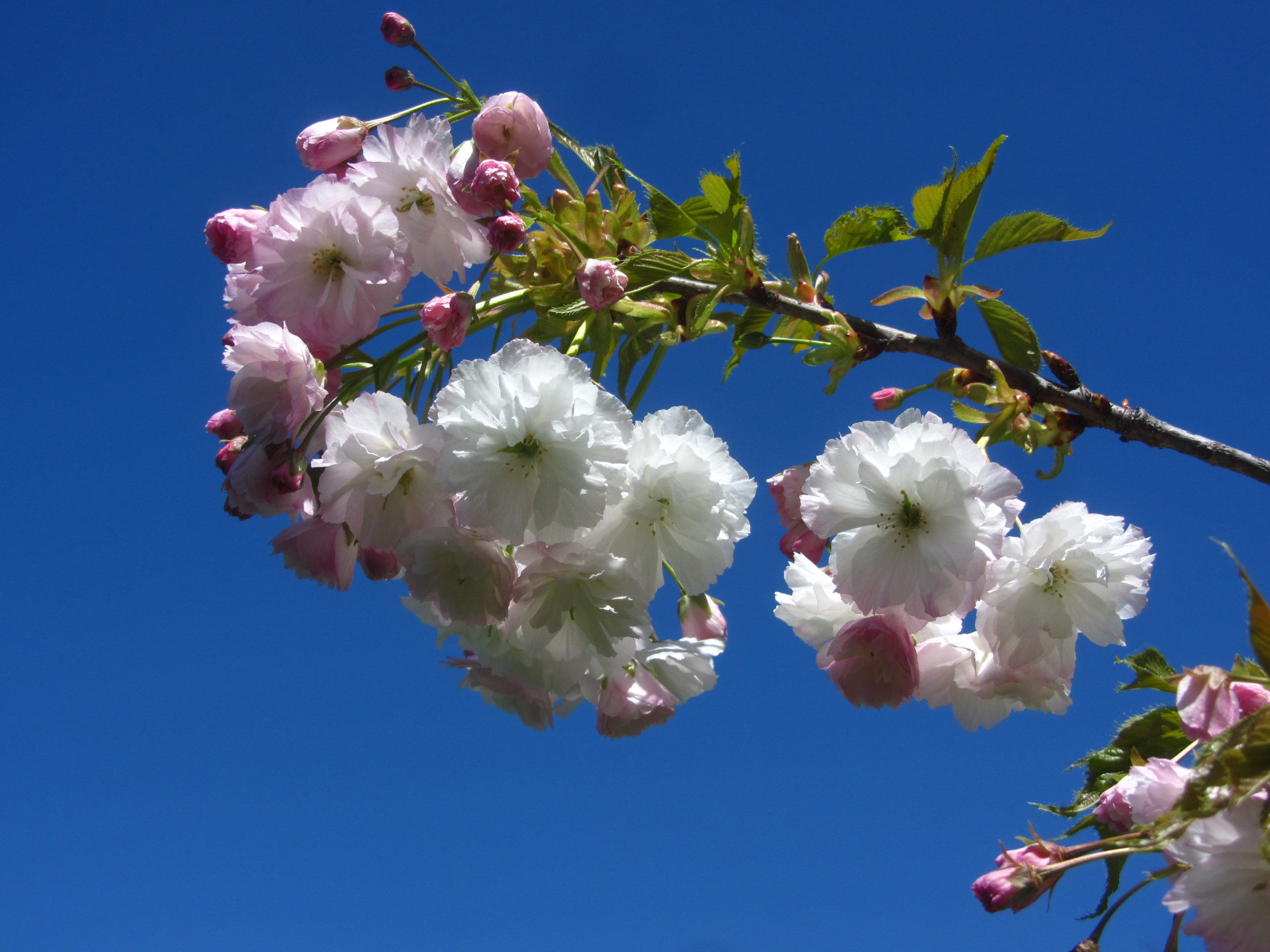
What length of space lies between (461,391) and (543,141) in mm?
504

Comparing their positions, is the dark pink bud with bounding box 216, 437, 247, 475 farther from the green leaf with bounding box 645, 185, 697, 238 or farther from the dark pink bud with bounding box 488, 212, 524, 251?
the green leaf with bounding box 645, 185, 697, 238

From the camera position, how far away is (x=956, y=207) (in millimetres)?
1392

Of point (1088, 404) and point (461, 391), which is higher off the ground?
point (1088, 404)

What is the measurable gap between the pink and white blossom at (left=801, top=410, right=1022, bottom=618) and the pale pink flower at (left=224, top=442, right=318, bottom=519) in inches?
27.1

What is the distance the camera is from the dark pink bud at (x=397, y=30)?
1.68 m

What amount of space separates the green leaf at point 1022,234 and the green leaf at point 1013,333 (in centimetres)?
10

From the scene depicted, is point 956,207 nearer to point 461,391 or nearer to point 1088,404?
point 1088,404

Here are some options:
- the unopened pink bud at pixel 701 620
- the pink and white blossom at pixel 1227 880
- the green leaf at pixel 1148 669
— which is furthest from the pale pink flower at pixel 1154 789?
the unopened pink bud at pixel 701 620

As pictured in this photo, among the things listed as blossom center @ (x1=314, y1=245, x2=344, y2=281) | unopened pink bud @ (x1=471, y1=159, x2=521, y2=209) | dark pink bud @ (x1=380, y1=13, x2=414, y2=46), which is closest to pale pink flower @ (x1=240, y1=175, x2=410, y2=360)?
blossom center @ (x1=314, y1=245, x2=344, y2=281)

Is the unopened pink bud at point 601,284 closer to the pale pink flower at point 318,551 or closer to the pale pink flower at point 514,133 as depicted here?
the pale pink flower at point 514,133

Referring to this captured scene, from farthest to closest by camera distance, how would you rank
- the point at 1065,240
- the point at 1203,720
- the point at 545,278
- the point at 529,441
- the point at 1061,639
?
the point at 1065,240 < the point at 545,278 < the point at 1061,639 < the point at 529,441 < the point at 1203,720

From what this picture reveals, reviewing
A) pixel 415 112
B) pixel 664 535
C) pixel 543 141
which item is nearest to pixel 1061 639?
pixel 664 535

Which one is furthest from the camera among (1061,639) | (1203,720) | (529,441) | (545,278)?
(545,278)

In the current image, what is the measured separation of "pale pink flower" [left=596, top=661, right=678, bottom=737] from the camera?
1.42m
